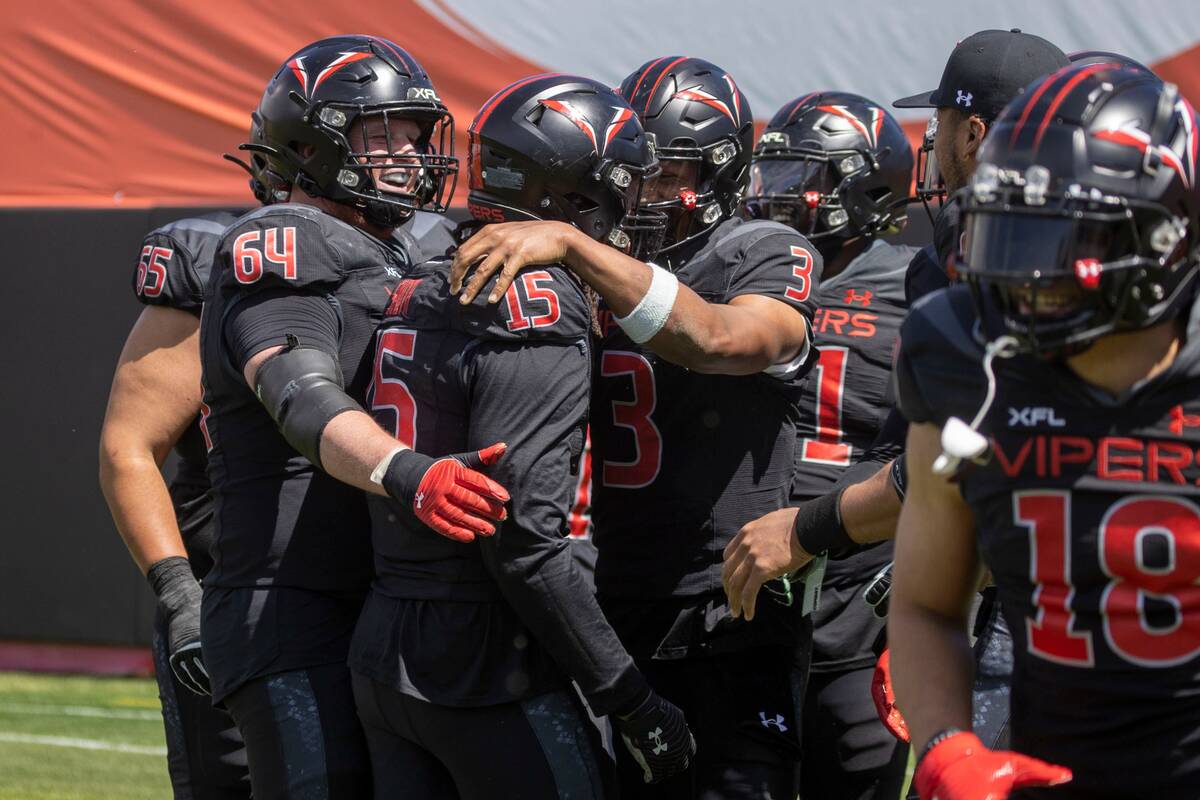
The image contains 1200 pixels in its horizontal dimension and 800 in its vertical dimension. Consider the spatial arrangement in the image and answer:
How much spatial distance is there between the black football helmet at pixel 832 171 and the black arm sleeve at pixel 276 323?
5.47ft

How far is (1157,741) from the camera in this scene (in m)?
1.83

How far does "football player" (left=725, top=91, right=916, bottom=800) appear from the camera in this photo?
11.6 feet

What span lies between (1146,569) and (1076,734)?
0.23 m

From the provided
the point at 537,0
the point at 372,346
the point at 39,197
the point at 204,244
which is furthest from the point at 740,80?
the point at 372,346

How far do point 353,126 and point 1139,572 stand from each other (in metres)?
1.95

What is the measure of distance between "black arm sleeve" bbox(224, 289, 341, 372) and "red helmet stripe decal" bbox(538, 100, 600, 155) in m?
0.56

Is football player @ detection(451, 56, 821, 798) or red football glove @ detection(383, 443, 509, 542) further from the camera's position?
football player @ detection(451, 56, 821, 798)

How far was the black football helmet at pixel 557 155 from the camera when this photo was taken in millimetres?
2789

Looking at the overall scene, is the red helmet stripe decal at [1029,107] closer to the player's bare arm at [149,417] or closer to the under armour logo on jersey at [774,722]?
the under armour logo on jersey at [774,722]

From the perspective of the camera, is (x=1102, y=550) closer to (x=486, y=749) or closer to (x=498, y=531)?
(x=498, y=531)

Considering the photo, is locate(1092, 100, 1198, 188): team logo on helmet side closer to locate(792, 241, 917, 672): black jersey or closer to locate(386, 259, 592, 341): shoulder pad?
locate(386, 259, 592, 341): shoulder pad

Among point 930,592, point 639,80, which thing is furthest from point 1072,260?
point 639,80

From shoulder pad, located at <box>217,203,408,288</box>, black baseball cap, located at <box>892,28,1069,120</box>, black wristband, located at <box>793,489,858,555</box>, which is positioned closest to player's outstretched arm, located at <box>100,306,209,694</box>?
shoulder pad, located at <box>217,203,408,288</box>

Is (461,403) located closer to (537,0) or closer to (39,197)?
(537,0)
